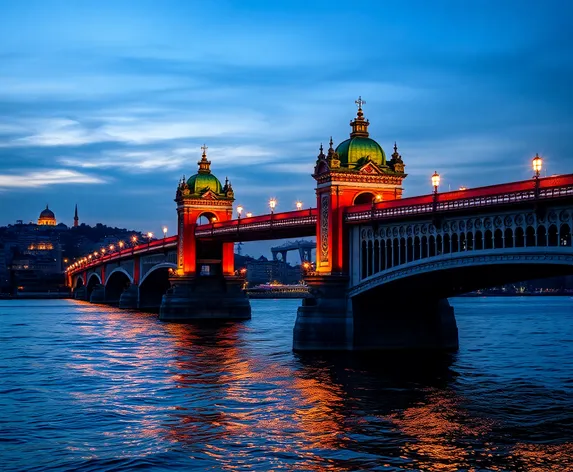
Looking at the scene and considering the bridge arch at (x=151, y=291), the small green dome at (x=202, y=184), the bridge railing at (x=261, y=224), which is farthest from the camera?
the bridge arch at (x=151, y=291)

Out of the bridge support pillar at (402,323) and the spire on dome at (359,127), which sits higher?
the spire on dome at (359,127)

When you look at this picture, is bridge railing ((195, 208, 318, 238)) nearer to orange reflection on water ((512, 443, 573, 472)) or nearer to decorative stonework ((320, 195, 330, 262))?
decorative stonework ((320, 195, 330, 262))

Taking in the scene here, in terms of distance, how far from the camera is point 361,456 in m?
28.6

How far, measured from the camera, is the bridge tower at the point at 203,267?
93750 mm

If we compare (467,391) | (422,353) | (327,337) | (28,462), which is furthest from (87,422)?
(422,353)

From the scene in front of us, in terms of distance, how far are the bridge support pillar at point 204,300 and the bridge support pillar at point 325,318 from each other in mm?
37133

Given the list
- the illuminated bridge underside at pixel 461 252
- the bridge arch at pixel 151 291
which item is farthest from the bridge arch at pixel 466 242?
the bridge arch at pixel 151 291

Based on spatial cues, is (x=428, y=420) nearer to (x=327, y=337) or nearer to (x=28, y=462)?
(x=28, y=462)

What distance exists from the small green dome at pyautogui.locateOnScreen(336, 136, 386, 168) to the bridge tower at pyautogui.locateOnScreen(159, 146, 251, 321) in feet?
124

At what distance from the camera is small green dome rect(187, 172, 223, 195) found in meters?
100

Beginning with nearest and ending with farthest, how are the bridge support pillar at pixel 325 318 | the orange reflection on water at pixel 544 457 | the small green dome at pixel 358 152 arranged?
the orange reflection on water at pixel 544 457 < the bridge support pillar at pixel 325 318 < the small green dome at pixel 358 152

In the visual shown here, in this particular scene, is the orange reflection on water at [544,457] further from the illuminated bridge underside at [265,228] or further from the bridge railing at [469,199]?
the illuminated bridge underside at [265,228]

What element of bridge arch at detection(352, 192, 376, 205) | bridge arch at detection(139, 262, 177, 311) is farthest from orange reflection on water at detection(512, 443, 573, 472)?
bridge arch at detection(139, 262, 177, 311)

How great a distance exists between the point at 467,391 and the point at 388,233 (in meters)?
15.1
